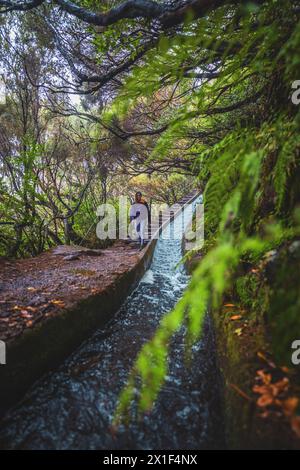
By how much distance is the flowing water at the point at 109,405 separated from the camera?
2.36 meters

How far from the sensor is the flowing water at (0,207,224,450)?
2361 millimetres

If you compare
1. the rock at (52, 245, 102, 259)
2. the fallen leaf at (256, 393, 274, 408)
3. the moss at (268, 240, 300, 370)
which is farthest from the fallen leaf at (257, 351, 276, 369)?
the rock at (52, 245, 102, 259)

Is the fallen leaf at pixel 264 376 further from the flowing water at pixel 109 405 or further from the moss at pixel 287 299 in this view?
the flowing water at pixel 109 405

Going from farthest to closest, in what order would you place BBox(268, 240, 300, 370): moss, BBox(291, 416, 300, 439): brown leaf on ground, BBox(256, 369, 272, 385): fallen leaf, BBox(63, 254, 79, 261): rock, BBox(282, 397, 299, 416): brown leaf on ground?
BBox(63, 254, 79, 261): rock < BBox(256, 369, 272, 385): fallen leaf < BBox(282, 397, 299, 416): brown leaf on ground < BBox(291, 416, 300, 439): brown leaf on ground < BBox(268, 240, 300, 370): moss

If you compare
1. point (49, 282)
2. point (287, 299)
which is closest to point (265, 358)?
point (287, 299)

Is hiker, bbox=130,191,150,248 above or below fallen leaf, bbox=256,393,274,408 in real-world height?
above

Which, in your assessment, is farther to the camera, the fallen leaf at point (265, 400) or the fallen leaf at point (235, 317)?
the fallen leaf at point (235, 317)

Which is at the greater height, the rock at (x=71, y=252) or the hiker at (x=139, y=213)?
the hiker at (x=139, y=213)

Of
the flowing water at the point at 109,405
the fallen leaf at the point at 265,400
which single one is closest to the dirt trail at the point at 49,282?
the flowing water at the point at 109,405

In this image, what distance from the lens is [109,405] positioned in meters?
2.75

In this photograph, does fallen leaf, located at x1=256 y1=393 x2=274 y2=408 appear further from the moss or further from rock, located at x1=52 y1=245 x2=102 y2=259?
rock, located at x1=52 y1=245 x2=102 y2=259

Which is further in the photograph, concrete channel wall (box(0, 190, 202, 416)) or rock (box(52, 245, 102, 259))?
rock (box(52, 245, 102, 259))

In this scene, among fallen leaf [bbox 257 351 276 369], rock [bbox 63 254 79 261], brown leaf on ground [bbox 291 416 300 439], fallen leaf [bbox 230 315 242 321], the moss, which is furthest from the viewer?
rock [bbox 63 254 79 261]
